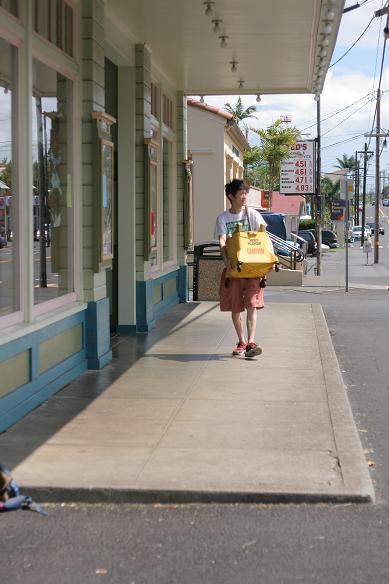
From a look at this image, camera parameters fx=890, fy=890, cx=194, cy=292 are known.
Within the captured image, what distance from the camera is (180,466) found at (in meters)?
5.54

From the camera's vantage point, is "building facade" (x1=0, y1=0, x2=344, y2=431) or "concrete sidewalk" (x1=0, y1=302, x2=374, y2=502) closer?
"concrete sidewalk" (x1=0, y1=302, x2=374, y2=502)

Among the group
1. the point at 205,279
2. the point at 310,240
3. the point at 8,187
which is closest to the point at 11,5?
the point at 8,187

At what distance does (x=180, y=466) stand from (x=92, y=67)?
455 cm

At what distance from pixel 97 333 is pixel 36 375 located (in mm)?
1653

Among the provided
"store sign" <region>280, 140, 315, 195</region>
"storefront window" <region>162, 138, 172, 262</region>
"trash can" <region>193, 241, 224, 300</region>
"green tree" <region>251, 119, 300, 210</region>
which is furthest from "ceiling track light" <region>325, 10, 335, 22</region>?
"green tree" <region>251, 119, 300, 210</region>

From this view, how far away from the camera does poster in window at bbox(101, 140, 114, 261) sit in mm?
8758

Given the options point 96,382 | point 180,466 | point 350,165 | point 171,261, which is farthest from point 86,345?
point 350,165

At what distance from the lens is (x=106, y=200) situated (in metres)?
9.08

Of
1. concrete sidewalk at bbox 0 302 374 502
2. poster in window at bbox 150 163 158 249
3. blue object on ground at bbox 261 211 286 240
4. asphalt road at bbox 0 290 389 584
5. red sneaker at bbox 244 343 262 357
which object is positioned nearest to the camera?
asphalt road at bbox 0 290 389 584

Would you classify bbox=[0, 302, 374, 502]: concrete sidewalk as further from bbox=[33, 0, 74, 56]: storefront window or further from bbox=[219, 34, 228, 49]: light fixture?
bbox=[219, 34, 228, 49]: light fixture

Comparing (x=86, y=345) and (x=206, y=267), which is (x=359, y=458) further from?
(x=206, y=267)

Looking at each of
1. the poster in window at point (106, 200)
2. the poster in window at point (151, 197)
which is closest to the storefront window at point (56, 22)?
the poster in window at point (106, 200)

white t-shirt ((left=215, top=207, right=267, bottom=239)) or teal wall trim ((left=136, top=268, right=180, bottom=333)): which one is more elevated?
white t-shirt ((left=215, top=207, right=267, bottom=239))

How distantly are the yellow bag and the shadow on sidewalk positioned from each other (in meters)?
1.13
